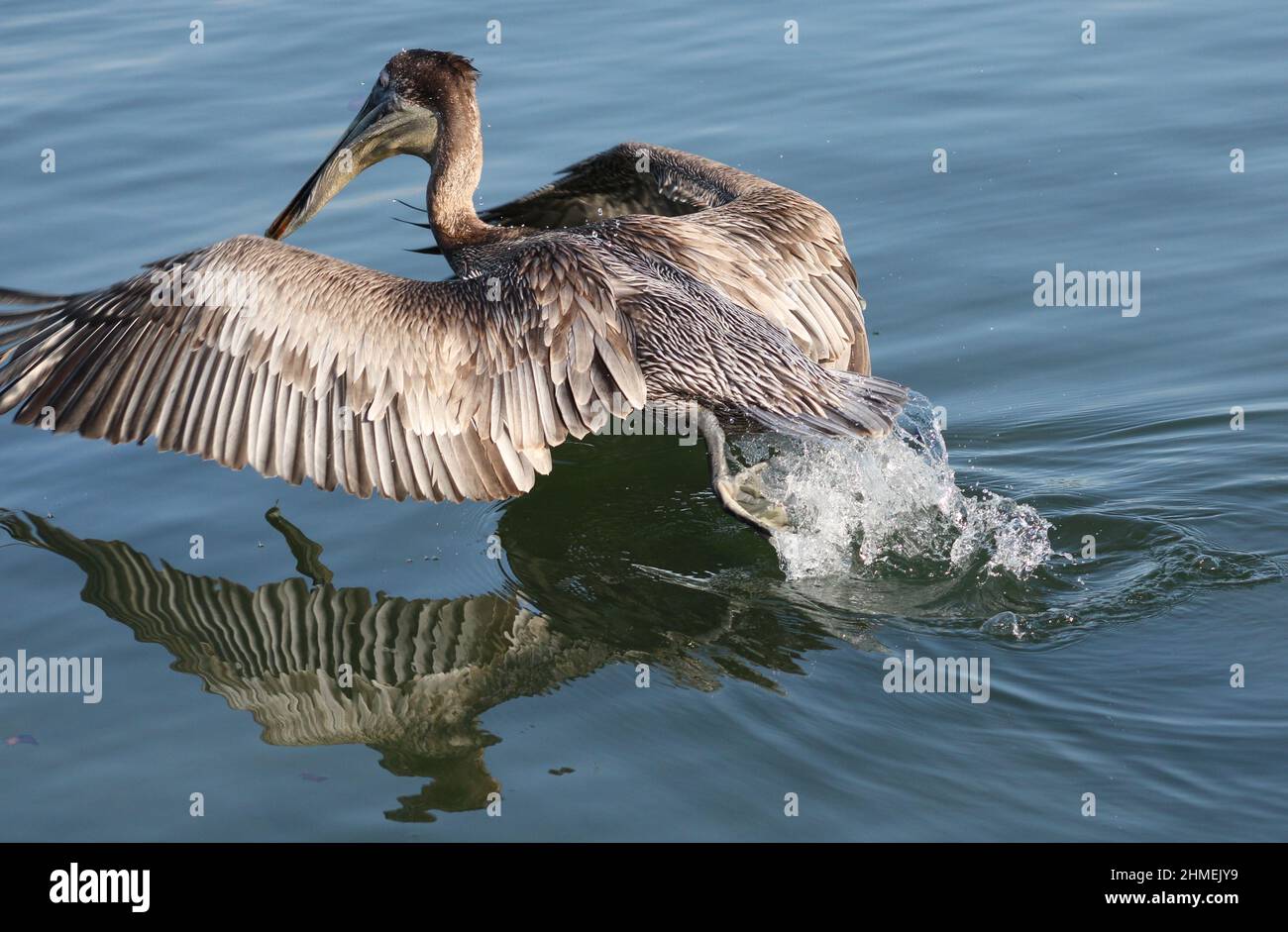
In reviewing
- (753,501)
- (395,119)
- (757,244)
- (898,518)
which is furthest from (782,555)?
(395,119)

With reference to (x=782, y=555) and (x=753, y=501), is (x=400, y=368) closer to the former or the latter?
(x=753, y=501)

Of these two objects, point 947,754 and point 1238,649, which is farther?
point 1238,649

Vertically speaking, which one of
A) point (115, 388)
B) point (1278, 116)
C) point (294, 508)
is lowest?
point (294, 508)

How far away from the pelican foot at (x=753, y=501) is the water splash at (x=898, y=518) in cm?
6

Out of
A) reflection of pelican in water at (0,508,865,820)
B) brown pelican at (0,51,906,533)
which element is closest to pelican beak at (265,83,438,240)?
brown pelican at (0,51,906,533)

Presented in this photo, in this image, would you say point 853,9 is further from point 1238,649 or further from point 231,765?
point 231,765

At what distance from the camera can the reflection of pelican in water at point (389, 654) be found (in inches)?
187

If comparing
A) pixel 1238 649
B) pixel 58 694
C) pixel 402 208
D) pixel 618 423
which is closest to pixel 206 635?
pixel 58 694

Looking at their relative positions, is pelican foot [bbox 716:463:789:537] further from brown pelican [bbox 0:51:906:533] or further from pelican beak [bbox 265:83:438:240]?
pelican beak [bbox 265:83:438:240]

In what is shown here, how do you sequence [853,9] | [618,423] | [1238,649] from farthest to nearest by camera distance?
[853,9]
[618,423]
[1238,649]

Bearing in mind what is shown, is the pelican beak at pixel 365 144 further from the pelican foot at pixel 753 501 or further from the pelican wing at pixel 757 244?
the pelican foot at pixel 753 501

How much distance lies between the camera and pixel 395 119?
6.80m

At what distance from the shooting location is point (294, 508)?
6195mm

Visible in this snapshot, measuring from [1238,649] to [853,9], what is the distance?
291 inches
